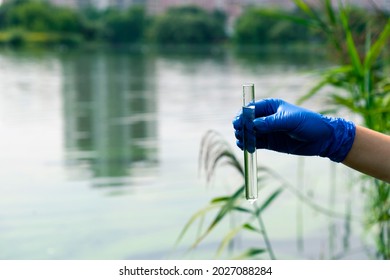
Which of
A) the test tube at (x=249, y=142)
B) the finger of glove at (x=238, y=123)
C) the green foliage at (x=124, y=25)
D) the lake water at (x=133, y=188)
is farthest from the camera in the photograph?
the green foliage at (x=124, y=25)

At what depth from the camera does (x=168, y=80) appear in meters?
16.4

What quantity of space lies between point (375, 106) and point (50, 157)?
4.65 meters

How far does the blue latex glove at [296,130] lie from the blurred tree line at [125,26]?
100 ft

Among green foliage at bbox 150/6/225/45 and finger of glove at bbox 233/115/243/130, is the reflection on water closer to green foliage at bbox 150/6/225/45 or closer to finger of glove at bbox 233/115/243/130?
finger of glove at bbox 233/115/243/130

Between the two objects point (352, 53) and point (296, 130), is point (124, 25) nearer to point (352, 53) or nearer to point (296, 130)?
point (352, 53)

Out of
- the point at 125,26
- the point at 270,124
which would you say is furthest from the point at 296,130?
the point at 125,26

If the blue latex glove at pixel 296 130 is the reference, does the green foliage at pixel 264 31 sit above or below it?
above

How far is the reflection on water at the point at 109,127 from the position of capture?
623 cm

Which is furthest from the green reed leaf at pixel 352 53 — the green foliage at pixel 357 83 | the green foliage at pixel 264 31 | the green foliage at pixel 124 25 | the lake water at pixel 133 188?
the green foliage at pixel 124 25

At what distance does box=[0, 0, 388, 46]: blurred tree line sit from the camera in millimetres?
33812

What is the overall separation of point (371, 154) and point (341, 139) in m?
0.10

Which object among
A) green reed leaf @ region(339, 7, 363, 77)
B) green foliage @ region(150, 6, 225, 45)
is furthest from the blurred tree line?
green reed leaf @ region(339, 7, 363, 77)

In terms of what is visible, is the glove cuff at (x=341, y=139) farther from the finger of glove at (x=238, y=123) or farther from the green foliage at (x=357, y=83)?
the green foliage at (x=357, y=83)
